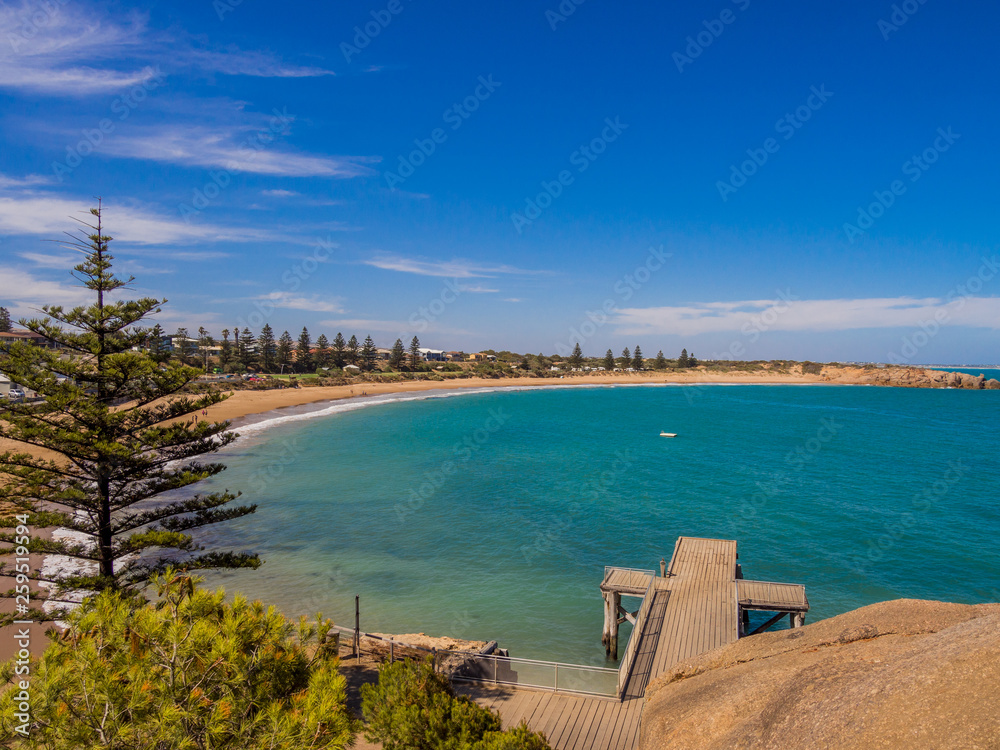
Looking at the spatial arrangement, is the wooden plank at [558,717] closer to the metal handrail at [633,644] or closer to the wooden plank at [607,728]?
the wooden plank at [607,728]

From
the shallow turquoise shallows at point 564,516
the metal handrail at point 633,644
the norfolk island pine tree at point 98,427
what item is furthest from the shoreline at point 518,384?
the metal handrail at point 633,644

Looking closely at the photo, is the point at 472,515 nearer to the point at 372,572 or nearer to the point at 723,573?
the point at 372,572

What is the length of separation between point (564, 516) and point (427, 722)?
22780 mm

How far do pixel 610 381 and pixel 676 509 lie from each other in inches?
4861

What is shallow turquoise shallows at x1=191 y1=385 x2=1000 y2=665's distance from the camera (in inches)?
749

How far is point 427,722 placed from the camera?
22.7 ft

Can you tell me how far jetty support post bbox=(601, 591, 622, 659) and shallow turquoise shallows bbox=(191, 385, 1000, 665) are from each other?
0.47 m

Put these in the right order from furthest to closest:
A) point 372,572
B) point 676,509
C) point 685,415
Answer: point 685,415 < point 676,509 < point 372,572

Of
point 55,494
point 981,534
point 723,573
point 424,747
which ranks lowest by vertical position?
point 981,534

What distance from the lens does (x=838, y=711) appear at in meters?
4.10

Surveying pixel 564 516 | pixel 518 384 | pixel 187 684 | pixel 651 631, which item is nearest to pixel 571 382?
pixel 518 384

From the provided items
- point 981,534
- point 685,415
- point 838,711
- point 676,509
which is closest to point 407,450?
point 676,509

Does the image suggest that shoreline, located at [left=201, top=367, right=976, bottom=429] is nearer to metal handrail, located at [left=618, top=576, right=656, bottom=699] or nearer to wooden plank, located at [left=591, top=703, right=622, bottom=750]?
metal handrail, located at [left=618, top=576, right=656, bottom=699]

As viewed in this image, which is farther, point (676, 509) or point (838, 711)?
point (676, 509)
